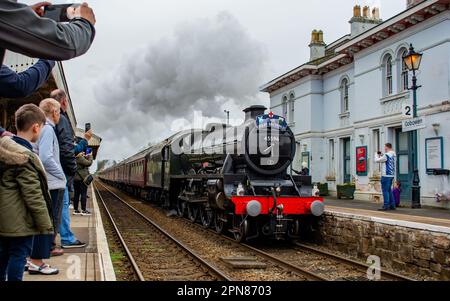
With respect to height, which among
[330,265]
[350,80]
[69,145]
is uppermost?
[350,80]

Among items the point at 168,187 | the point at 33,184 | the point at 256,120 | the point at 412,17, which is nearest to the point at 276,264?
the point at 256,120

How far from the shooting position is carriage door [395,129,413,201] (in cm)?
1583

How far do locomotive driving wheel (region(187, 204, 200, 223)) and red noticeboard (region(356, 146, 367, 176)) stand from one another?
8.35 m

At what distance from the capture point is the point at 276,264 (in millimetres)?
7113

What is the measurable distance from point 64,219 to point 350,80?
673 inches

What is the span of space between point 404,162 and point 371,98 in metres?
3.26

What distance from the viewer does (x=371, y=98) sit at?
717 inches

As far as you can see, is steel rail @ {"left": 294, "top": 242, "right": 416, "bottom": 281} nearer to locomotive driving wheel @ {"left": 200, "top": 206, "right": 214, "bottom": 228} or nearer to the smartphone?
locomotive driving wheel @ {"left": 200, "top": 206, "right": 214, "bottom": 228}

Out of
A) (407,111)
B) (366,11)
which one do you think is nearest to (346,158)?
(366,11)

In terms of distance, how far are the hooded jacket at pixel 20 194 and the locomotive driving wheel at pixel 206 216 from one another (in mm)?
7714

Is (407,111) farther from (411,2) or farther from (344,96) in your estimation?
(344,96)

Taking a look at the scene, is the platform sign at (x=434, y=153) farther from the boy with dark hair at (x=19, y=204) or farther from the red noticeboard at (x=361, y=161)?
the boy with dark hair at (x=19, y=204)

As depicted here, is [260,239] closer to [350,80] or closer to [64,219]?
[64,219]

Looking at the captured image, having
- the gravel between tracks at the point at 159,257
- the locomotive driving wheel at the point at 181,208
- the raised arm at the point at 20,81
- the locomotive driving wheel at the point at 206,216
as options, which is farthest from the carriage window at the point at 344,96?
the raised arm at the point at 20,81
